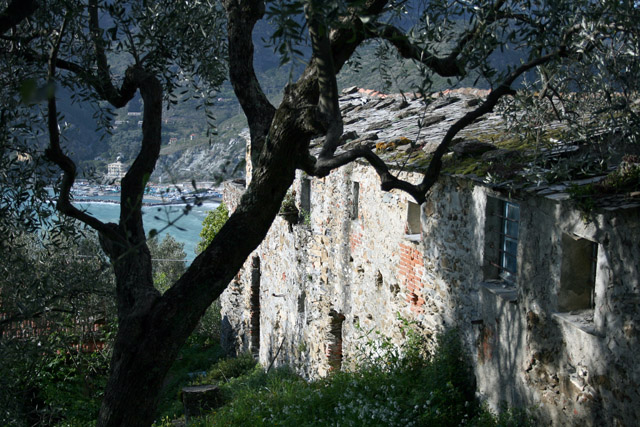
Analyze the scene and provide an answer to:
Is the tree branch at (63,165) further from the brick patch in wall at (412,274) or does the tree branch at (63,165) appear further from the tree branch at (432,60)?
the brick patch in wall at (412,274)

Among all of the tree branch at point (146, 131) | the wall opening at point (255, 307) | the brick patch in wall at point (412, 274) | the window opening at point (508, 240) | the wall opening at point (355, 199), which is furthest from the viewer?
the wall opening at point (255, 307)

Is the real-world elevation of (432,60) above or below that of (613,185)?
above

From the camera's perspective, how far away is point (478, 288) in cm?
618

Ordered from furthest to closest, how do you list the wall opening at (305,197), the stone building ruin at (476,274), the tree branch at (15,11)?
the wall opening at (305,197) → the tree branch at (15,11) → the stone building ruin at (476,274)

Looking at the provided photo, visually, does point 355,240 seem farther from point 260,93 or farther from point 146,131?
point 146,131

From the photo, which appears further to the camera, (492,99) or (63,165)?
(492,99)

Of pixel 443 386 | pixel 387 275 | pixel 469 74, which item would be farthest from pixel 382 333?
pixel 469 74

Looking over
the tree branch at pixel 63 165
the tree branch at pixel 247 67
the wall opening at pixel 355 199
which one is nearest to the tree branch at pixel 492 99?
the tree branch at pixel 247 67

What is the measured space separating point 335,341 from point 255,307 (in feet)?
17.3

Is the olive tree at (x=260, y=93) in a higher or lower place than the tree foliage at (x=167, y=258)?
higher

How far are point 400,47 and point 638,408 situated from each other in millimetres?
3157

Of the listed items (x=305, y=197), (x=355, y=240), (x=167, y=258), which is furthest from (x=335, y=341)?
(x=167, y=258)

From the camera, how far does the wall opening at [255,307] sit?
14680 mm

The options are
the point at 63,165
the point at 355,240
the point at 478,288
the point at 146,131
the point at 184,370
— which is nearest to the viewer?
the point at 63,165
